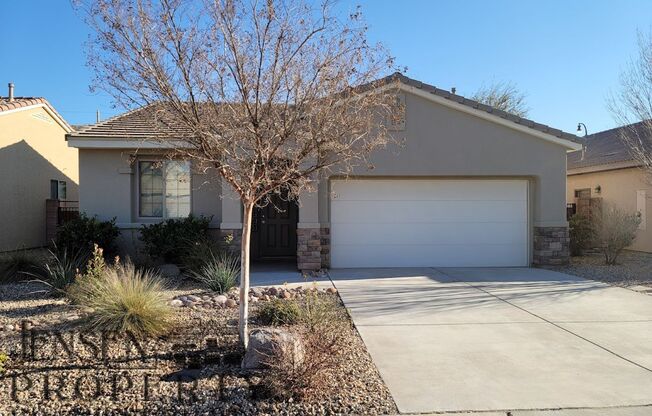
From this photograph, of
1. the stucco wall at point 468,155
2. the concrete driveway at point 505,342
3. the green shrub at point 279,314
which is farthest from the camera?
the stucco wall at point 468,155

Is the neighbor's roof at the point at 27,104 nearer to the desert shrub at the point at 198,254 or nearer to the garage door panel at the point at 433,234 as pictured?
the desert shrub at the point at 198,254

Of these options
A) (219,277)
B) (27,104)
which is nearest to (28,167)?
(27,104)

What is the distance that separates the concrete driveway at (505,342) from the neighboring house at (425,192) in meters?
2.10

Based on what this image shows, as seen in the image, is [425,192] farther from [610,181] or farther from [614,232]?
[610,181]

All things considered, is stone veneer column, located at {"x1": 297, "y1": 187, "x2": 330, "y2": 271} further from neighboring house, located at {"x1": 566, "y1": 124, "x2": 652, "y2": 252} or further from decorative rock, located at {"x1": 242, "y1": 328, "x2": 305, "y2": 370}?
neighboring house, located at {"x1": 566, "y1": 124, "x2": 652, "y2": 252}

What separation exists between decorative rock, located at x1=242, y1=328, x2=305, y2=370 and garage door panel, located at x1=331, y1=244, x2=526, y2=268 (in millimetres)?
7591

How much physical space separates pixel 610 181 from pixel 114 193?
16632 millimetres

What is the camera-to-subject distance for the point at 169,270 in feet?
37.6

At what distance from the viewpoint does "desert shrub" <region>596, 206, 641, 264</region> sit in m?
14.3

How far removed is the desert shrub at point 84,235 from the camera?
12203mm

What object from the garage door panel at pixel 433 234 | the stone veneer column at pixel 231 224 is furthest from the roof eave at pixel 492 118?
the stone veneer column at pixel 231 224

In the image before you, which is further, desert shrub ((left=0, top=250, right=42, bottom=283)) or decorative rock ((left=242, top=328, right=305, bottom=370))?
desert shrub ((left=0, top=250, right=42, bottom=283))

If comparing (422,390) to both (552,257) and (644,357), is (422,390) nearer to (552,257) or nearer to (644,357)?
(644,357)

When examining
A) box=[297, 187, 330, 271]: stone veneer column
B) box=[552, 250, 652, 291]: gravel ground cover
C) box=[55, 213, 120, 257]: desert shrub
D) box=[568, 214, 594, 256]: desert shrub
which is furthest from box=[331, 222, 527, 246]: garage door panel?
box=[55, 213, 120, 257]: desert shrub
